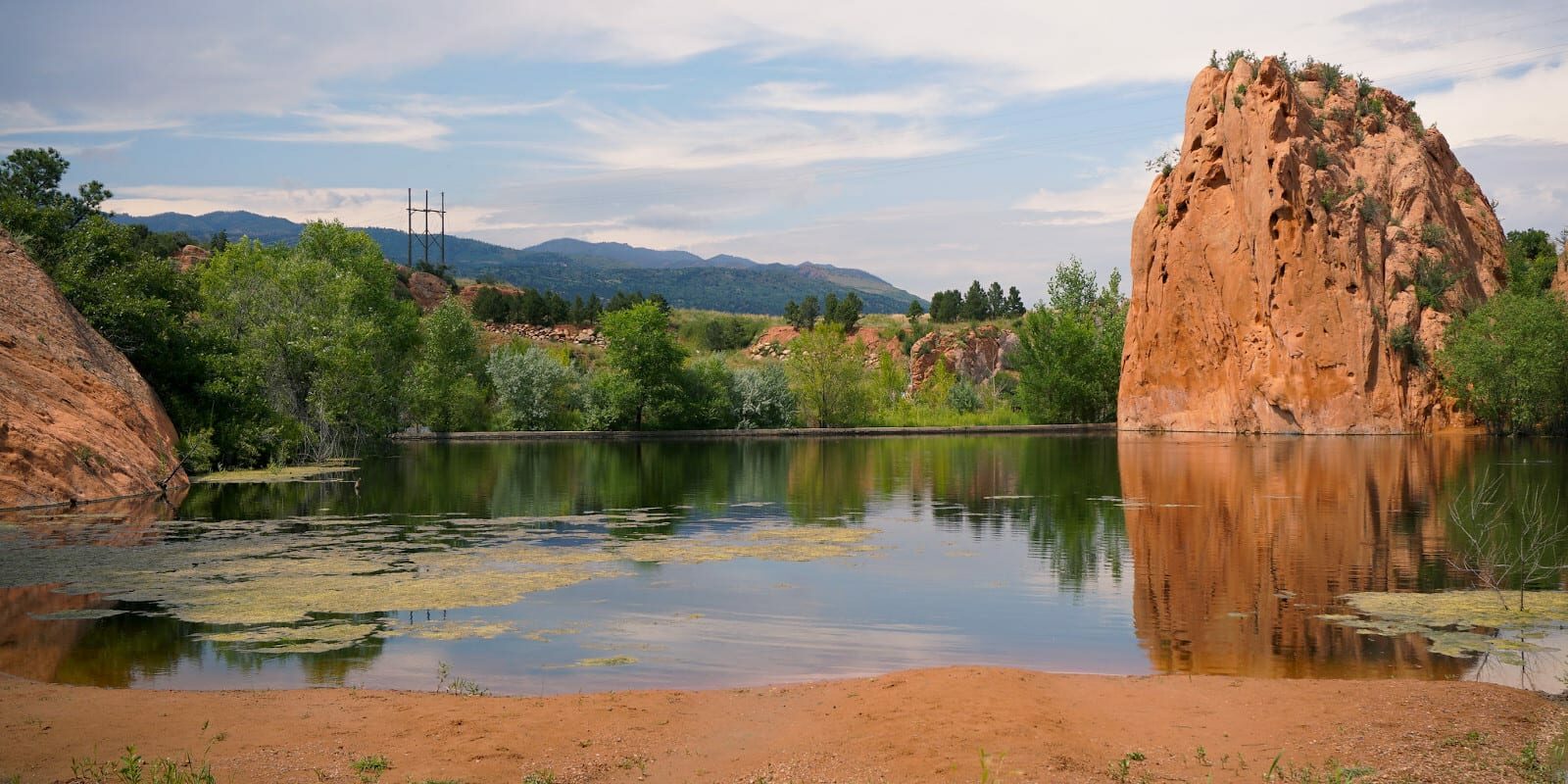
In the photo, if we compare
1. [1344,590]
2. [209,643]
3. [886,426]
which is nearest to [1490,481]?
[1344,590]

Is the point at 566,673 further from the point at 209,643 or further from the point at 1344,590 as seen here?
the point at 1344,590

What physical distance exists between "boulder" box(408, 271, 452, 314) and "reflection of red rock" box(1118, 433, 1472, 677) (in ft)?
214

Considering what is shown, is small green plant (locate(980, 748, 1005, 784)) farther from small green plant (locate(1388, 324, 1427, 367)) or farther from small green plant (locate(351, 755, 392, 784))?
small green plant (locate(1388, 324, 1427, 367))

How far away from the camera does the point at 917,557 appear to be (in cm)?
1741

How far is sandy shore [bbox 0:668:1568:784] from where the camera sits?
720 cm

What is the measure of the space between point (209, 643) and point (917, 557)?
376 inches

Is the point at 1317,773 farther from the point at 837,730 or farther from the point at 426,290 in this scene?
the point at 426,290

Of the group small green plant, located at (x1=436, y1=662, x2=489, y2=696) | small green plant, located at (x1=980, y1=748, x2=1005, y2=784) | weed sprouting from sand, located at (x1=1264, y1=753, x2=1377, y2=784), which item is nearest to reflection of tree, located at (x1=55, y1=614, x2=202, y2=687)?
small green plant, located at (x1=436, y1=662, x2=489, y2=696)

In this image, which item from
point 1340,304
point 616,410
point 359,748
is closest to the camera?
point 359,748

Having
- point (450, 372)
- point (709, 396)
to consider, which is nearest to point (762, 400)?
point (709, 396)

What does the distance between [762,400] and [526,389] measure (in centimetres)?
1261

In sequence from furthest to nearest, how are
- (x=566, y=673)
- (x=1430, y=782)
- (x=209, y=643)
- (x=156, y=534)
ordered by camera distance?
(x=156, y=534)
(x=209, y=643)
(x=566, y=673)
(x=1430, y=782)

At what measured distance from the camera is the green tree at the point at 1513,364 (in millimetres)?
46844

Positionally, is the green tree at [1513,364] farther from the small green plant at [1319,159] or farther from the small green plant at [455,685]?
the small green plant at [455,685]
